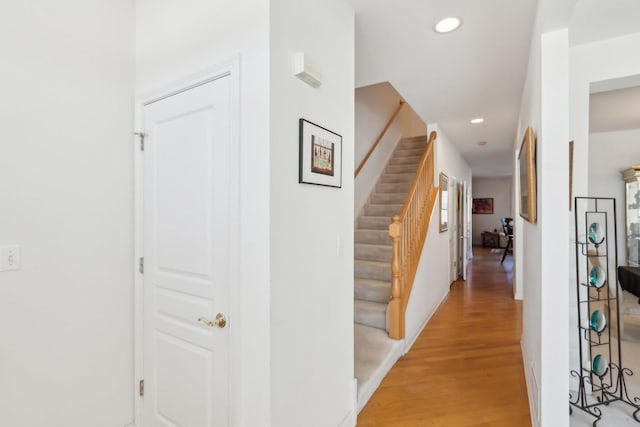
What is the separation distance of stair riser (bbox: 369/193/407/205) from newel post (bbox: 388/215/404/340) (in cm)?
193

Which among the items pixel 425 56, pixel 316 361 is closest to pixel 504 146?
pixel 425 56

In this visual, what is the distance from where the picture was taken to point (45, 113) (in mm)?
1560

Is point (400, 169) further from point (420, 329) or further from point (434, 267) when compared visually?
point (420, 329)

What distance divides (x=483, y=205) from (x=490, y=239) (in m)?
1.39

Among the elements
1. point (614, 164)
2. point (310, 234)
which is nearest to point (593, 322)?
point (310, 234)

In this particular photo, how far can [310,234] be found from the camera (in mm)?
1573

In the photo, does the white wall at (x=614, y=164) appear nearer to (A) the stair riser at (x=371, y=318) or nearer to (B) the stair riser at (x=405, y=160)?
(B) the stair riser at (x=405, y=160)

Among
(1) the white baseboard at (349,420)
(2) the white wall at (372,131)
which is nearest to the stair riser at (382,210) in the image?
(2) the white wall at (372,131)

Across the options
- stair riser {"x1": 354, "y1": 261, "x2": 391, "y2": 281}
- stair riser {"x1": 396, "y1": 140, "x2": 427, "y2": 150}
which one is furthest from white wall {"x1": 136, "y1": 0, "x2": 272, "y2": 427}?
stair riser {"x1": 396, "y1": 140, "x2": 427, "y2": 150}

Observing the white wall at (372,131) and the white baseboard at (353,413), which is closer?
the white baseboard at (353,413)

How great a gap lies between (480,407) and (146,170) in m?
2.75

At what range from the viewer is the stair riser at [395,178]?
17.4 feet

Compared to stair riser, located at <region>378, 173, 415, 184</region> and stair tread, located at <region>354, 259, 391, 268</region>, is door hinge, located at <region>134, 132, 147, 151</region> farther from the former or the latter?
stair riser, located at <region>378, 173, 415, 184</region>

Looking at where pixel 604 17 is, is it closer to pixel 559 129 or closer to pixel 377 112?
pixel 559 129
